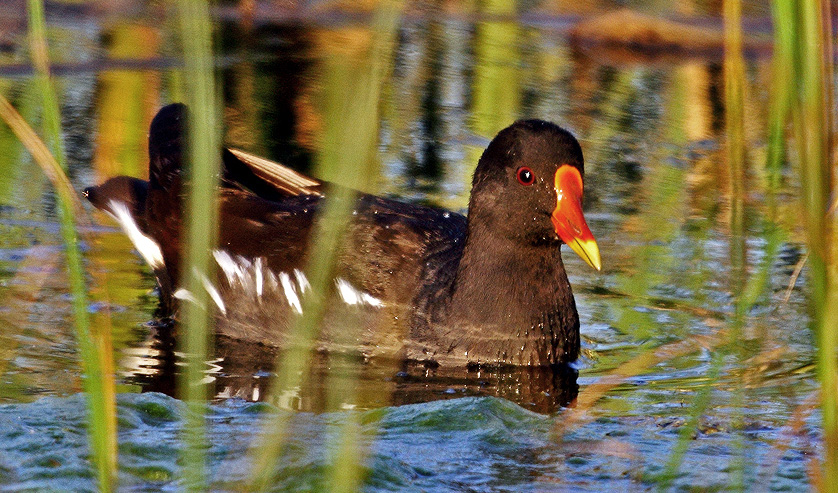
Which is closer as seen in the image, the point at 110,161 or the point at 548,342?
the point at 548,342

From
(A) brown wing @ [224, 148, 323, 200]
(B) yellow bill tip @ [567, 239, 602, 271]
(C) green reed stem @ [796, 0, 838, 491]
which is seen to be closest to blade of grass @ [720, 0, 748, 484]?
(C) green reed stem @ [796, 0, 838, 491]

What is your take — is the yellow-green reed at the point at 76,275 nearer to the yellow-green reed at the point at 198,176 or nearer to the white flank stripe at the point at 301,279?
the yellow-green reed at the point at 198,176

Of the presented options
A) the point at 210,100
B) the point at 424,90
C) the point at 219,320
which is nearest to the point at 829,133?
the point at 210,100

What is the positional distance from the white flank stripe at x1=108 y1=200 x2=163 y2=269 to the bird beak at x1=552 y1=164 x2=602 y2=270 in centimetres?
186

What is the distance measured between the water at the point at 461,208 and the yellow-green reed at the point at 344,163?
13.6 inches

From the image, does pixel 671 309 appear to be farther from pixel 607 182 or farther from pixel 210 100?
pixel 210 100

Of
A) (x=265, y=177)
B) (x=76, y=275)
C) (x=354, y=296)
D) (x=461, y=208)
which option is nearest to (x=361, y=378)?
(x=354, y=296)

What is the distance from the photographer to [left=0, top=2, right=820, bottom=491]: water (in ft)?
12.0

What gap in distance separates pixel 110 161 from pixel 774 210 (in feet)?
17.7

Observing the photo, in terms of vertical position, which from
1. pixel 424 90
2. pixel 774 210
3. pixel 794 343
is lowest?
pixel 794 343

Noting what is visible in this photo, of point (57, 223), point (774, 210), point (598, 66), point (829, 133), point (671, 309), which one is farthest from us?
point (598, 66)

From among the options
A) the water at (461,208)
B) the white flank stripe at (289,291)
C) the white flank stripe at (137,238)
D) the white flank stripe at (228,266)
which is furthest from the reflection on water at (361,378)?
the white flank stripe at (137,238)

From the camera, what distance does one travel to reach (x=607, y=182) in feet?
24.4

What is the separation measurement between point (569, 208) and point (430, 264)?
71cm
